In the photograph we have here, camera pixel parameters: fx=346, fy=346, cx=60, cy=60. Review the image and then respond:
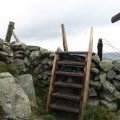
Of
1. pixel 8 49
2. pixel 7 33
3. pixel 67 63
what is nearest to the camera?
pixel 67 63

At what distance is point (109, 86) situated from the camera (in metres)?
10.1

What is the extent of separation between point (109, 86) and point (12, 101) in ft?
10.3

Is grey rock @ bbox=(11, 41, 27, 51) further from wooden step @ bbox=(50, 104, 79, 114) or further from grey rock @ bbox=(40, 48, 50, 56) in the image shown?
wooden step @ bbox=(50, 104, 79, 114)

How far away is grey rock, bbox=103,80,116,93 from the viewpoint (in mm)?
10094

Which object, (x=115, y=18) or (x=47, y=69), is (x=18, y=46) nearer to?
(x=47, y=69)

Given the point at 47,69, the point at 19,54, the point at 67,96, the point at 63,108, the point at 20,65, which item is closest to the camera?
the point at 63,108

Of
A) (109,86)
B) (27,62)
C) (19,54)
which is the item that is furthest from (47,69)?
(109,86)

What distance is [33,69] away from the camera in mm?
12000

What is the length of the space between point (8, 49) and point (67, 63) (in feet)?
8.11

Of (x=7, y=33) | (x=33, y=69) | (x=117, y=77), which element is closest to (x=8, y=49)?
(x=33, y=69)

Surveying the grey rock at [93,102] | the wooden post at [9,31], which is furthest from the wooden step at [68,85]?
the wooden post at [9,31]

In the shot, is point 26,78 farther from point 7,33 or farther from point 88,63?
point 7,33

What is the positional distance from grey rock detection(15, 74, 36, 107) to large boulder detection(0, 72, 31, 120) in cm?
162

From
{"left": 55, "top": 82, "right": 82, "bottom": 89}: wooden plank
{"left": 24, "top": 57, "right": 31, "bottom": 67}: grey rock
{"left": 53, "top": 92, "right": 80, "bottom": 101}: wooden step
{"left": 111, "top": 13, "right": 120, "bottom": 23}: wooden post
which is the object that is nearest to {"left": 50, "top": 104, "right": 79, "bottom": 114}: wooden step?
{"left": 53, "top": 92, "right": 80, "bottom": 101}: wooden step
